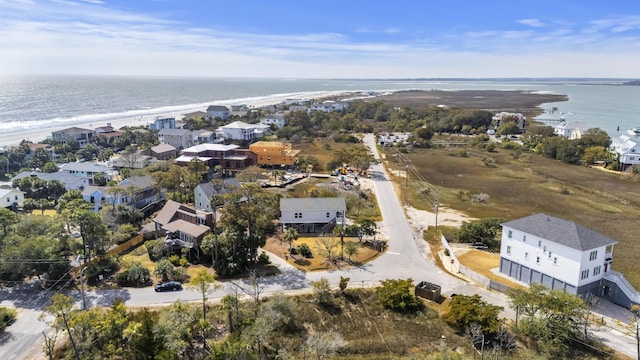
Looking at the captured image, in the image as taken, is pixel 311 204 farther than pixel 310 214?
Yes

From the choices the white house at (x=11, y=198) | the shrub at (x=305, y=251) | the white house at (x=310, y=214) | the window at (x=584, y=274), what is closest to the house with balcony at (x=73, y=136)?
the white house at (x=11, y=198)

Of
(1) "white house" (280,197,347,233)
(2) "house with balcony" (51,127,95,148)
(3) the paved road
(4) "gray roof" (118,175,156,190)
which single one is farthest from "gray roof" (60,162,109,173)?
(3) the paved road

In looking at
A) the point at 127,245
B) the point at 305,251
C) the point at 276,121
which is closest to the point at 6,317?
the point at 127,245

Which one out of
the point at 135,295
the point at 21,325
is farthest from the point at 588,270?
the point at 21,325

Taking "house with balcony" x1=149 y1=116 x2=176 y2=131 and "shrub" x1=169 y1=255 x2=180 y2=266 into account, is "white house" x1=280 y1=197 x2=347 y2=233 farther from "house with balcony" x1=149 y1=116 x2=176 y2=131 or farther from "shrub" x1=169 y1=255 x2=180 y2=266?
"house with balcony" x1=149 y1=116 x2=176 y2=131

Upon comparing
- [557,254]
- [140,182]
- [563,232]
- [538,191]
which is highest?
[563,232]

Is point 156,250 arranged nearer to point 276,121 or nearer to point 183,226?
point 183,226

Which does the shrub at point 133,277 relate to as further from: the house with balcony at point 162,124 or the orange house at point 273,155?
the house with balcony at point 162,124
